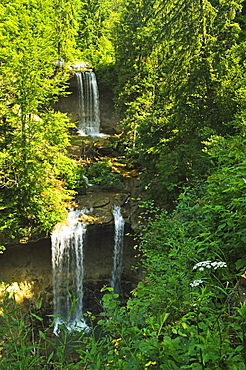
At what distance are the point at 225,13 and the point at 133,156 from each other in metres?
7.70

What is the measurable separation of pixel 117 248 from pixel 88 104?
11.3m

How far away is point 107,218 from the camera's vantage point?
11.9m

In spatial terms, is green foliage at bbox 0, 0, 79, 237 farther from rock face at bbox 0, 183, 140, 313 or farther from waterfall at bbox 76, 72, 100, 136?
waterfall at bbox 76, 72, 100, 136

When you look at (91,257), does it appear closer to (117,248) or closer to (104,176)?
(117,248)

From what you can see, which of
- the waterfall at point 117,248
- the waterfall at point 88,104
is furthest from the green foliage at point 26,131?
the waterfall at point 88,104

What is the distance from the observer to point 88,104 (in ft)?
65.5

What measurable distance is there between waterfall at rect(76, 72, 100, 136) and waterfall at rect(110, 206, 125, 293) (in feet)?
30.8

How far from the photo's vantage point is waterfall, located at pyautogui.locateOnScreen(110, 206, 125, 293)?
12.0 meters

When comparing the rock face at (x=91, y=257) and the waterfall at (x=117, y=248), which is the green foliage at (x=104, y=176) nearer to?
the rock face at (x=91, y=257)

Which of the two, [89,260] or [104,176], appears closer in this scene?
[89,260]

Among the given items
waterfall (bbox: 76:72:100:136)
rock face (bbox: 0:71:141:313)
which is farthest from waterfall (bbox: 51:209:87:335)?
waterfall (bbox: 76:72:100:136)

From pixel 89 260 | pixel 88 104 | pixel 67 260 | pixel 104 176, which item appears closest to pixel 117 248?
pixel 89 260

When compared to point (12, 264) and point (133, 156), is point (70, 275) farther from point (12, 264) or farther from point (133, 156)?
point (133, 156)

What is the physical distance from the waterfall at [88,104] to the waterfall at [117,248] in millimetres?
9391
